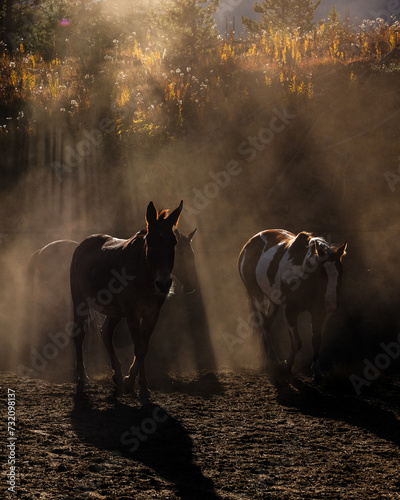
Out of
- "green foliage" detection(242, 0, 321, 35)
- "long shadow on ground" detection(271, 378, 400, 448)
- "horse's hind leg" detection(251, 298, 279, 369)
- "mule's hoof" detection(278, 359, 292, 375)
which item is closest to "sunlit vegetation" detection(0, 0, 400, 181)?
"horse's hind leg" detection(251, 298, 279, 369)

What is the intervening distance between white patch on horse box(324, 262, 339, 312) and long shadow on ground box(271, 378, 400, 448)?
1.16 m

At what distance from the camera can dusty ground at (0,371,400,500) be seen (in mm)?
4320

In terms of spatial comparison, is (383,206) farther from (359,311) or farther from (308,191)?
(359,311)

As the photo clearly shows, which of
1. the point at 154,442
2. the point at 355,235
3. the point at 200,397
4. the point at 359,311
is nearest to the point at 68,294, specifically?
the point at 200,397

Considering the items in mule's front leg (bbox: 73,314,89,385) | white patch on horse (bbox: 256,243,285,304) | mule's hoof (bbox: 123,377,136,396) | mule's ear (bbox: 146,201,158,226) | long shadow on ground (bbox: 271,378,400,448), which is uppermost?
mule's ear (bbox: 146,201,158,226)

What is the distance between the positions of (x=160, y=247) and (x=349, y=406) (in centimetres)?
305

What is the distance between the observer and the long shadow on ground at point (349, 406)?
612 centimetres

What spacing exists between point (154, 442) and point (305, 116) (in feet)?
41.8

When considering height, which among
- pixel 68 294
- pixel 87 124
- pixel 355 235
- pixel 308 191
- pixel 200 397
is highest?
pixel 87 124

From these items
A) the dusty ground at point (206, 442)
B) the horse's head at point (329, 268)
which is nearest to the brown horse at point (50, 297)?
the dusty ground at point (206, 442)

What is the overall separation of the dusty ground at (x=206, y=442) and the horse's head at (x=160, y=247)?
1507 millimetres

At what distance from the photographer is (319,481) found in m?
4.50

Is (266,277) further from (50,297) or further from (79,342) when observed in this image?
(50,297)

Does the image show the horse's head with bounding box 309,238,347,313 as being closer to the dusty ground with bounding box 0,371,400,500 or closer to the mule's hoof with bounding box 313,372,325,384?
the mule's hoof with bounding box 313,372,325,384
